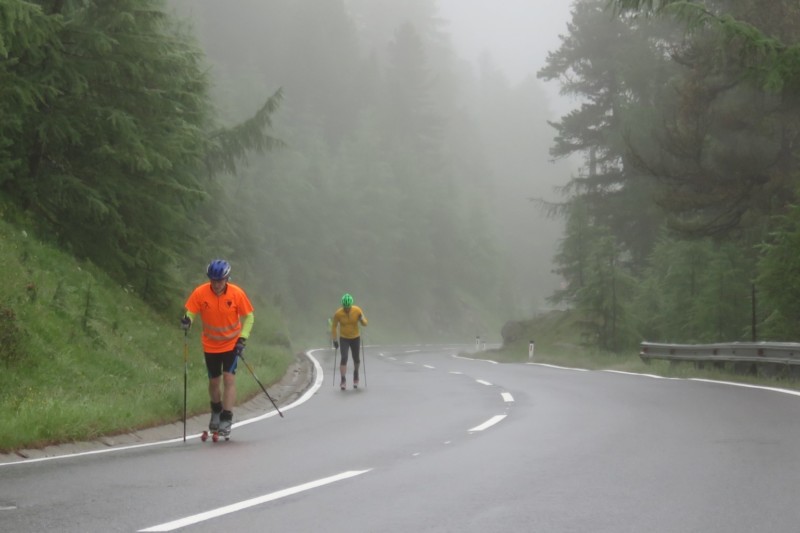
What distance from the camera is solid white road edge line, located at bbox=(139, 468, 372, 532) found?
6059 millimetres

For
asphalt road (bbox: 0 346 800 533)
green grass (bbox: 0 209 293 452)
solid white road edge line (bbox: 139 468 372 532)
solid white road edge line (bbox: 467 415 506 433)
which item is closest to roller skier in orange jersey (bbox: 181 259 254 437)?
asphalt road (bbox: 0 346 800 533)

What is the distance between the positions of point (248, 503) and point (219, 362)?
4.69 meters

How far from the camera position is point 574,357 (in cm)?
3453

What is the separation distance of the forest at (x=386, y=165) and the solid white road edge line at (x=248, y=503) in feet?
25.1

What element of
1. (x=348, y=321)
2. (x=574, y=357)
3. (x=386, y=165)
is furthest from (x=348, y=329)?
(x=386, y=165)

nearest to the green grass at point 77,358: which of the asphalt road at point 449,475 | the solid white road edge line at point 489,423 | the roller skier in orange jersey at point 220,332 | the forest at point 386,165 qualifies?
the asphalt road at point 449,475

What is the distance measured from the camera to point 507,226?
400ft

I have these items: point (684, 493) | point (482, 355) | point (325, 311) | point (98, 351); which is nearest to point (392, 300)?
point (325, 311)

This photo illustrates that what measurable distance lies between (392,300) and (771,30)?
54.1 meters

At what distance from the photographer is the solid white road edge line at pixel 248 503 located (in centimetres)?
606

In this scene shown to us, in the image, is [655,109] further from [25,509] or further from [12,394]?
[25,509]

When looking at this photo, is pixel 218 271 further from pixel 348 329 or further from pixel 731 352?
pixel 731 352

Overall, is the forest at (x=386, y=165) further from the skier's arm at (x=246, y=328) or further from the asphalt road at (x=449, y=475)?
the asphalt road at (x=449, y=475)

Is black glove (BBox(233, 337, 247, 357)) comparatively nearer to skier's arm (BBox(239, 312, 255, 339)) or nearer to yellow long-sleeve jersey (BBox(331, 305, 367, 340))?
skier's arm (BBox(239, 312, 255, 339))
